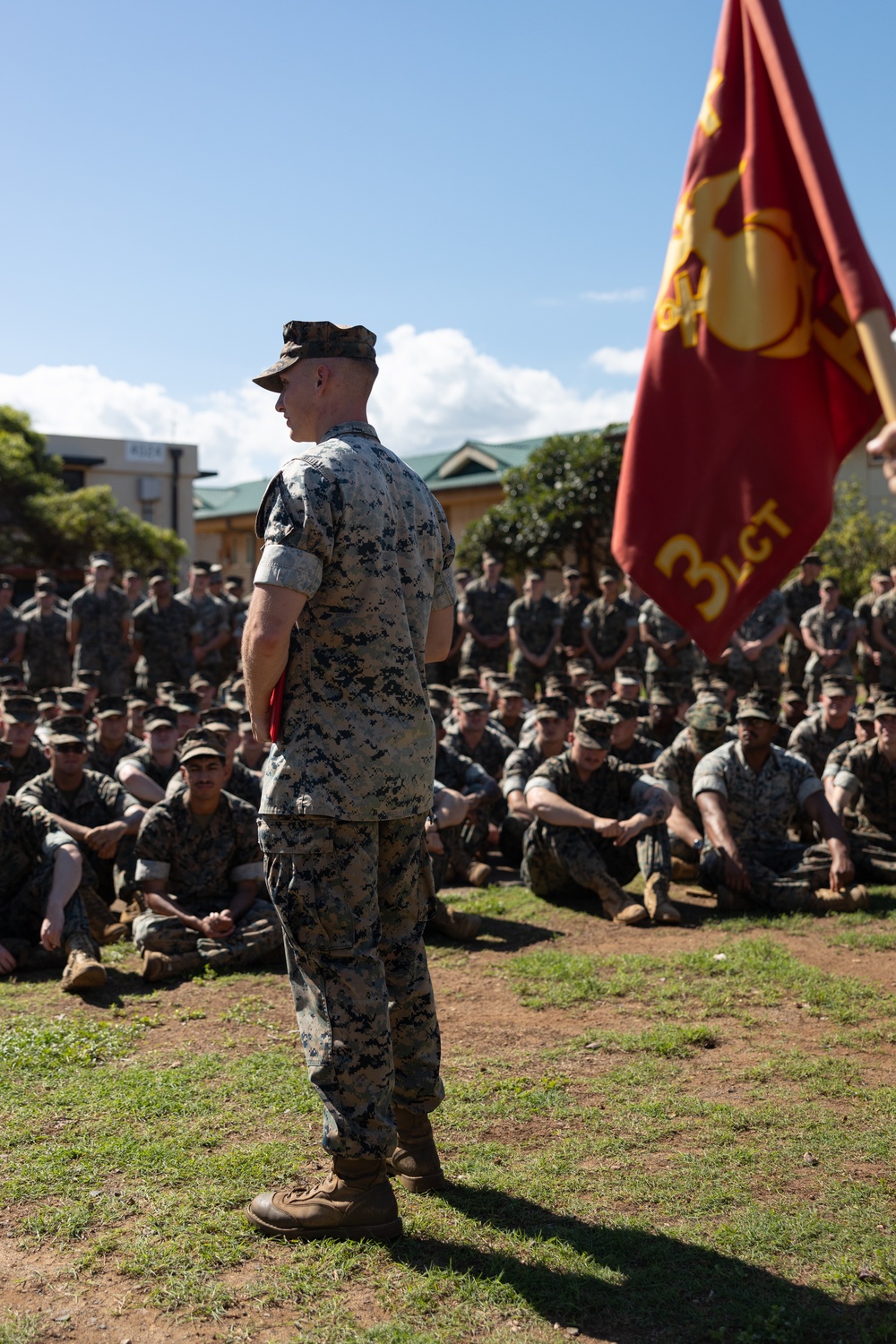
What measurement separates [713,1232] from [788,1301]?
0.39 metres

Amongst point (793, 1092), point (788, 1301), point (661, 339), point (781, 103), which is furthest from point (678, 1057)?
point (781, 103)

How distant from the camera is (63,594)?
30.4 metres

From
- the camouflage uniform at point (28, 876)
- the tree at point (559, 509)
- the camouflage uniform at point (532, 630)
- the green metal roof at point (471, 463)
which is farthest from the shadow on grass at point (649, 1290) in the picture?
the green metal roof at point (471, 463)

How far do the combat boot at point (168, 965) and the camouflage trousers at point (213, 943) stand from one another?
0.03m

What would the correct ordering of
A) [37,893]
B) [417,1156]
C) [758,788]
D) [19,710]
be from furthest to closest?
[19,710]
[758,788]
[37,893]
[417,1156]

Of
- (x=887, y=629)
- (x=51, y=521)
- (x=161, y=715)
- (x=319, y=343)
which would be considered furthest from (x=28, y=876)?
(x=51, y=521)

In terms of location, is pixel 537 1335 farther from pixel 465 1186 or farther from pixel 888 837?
pixel 888 837

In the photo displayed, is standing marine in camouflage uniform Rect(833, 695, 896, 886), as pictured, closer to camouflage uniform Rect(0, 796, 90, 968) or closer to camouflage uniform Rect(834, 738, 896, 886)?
camouflage uniform Rect(834, 738, 896, 886)

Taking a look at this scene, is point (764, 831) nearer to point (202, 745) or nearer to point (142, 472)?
point (202, 745)

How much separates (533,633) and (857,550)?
37.8 feet

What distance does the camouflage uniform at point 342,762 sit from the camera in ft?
11.6

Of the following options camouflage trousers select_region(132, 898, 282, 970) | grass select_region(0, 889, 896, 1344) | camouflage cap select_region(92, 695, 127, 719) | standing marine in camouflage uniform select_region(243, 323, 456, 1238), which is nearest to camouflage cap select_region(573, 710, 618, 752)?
grass select_region(0, 889, 896, 1344)

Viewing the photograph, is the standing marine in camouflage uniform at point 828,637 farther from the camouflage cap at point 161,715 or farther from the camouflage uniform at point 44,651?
the camouflage uniform at point 44,651

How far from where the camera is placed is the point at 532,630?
15.2m
